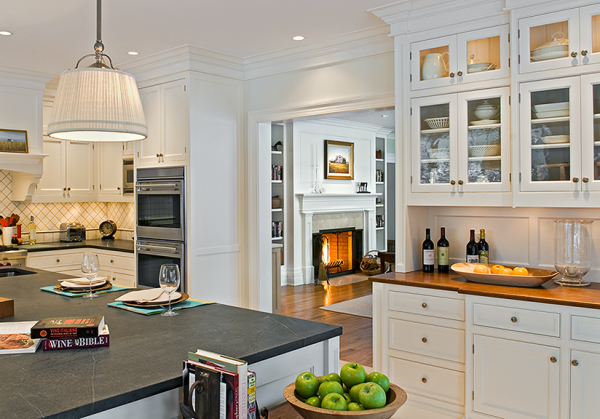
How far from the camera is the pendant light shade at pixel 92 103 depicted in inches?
78.8

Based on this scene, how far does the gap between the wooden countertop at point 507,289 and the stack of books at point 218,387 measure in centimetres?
187

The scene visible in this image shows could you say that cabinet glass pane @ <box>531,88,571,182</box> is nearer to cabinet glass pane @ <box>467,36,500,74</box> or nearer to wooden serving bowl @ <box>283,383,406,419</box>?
cabinet glass pane @ <box>467,36,500,74</box>

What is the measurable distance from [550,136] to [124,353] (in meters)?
2.43

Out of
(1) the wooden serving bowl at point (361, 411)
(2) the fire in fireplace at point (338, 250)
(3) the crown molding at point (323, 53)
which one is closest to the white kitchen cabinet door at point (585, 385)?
(1) the wooden serving bowl at point (361, 411)

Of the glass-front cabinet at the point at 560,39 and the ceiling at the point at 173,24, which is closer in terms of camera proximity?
the glass-front cabinet at the point at 560,39

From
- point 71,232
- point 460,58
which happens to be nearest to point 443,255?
point 460,58

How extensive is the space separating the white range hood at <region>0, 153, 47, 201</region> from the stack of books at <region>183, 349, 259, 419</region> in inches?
175

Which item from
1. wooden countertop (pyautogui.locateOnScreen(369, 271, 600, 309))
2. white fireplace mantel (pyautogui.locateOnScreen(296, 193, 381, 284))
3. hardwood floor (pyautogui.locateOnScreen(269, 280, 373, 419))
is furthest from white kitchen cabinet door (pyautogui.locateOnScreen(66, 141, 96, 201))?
wooden countertop (pyautogui.locateOnScreen(369, 271, 600, 309))

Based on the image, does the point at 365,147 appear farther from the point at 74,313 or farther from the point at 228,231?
the point at 74,313

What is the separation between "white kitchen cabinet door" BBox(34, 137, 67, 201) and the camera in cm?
559

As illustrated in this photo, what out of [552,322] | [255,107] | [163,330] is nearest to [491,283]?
[552,322]

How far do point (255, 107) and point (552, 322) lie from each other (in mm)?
3099

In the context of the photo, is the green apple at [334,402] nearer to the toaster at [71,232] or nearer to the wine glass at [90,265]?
the wine glass at [90,265]

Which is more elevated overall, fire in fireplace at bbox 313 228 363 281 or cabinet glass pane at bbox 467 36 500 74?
cabinet glass pane at bbox 467 36 500 74
